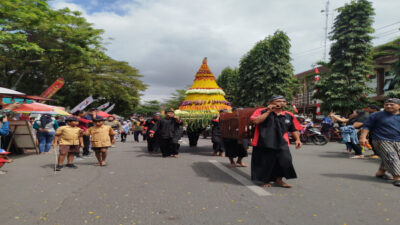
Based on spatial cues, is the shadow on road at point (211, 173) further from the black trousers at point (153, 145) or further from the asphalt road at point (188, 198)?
the black trousers at point (153, 145)

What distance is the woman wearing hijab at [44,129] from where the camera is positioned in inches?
423

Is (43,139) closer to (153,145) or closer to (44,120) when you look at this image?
(44,120)

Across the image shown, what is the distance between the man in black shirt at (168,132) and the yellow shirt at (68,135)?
9.19ft

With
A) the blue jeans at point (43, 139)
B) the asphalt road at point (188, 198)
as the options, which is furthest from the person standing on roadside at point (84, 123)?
the asphalt road at point (188, 198)

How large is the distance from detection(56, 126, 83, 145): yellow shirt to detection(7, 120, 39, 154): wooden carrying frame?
3797 mm

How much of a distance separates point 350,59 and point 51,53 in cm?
2078

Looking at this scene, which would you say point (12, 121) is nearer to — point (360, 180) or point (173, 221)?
point (173, 221)

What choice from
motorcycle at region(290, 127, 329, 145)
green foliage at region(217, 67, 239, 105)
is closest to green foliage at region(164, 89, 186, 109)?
green foliage at region(217, 67, 239, 105)

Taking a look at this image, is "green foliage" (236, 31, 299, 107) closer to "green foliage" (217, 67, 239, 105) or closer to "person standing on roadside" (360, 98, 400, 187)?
"green foliage" (217, 67, 239, 105)

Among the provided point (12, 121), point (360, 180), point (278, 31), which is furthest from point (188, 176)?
point (278, 31)

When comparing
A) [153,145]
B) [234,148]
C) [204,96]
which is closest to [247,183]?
[234,148]

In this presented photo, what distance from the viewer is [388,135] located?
237 inches

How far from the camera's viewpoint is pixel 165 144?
10219 millimetres

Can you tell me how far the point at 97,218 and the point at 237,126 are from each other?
3722mm
